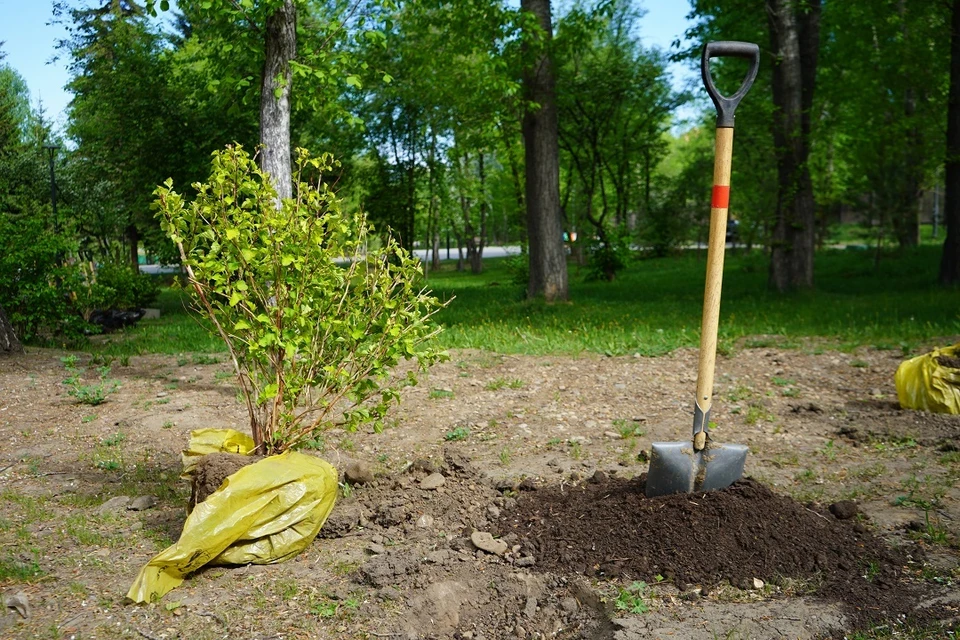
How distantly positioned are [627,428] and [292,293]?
9.15 ft

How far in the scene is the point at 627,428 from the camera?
18.5 ft

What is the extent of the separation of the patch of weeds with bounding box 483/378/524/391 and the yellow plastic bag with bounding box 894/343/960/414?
2.94 m

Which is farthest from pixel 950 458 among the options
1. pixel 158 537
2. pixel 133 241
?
pixel 133 241

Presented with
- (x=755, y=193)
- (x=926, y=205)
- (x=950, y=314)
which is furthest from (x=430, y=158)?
(x=926, y=205)

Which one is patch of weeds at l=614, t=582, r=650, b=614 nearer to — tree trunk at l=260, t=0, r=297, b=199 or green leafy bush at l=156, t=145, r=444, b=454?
green leafy bush at l=156, t=145, r=444, b=454

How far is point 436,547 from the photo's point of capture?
144 inches

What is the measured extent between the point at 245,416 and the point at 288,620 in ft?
10.7

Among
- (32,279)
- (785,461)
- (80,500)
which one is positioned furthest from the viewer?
(32,279)

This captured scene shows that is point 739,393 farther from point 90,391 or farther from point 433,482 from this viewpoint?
point 90,391

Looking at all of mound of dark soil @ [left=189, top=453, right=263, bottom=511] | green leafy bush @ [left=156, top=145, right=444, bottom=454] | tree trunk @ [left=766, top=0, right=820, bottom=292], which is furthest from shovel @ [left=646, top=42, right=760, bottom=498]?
tree trunk @ [left=766, top=0, right=820, bottom=292]

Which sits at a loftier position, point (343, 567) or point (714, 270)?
point (714, 270)

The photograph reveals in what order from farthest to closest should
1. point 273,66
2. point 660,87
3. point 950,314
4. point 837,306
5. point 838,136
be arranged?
point 838,136, point 660,87, point 837,306, point 950,314, point 273,66

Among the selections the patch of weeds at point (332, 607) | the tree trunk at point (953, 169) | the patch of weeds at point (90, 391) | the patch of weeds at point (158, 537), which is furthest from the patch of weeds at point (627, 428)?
the tree trunk at point (953, 169)

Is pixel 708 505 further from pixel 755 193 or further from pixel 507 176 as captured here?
pixel 507 176
